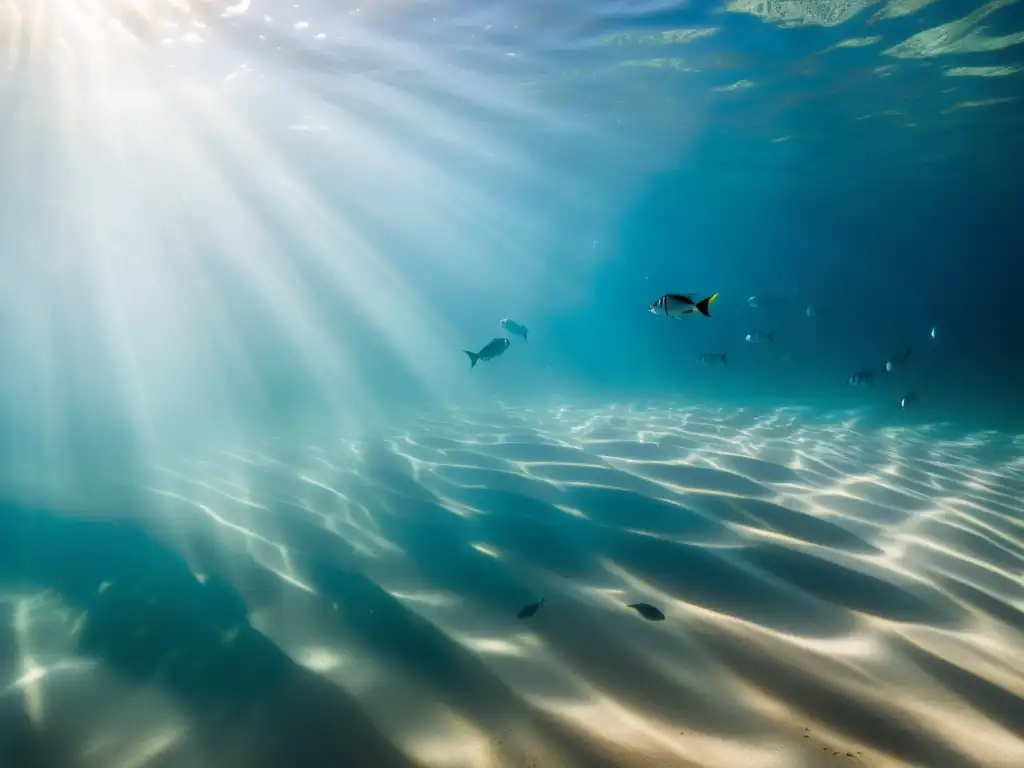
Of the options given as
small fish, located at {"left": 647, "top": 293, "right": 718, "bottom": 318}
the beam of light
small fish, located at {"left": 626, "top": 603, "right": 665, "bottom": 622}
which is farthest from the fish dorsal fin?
the beam of light

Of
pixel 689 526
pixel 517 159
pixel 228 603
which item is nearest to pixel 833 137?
pixel 517 159

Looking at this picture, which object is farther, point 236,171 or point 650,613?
point 236,171

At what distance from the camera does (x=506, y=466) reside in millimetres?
7852

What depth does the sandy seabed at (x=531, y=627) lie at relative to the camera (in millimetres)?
2375

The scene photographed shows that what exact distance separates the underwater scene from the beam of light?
0.21 meters

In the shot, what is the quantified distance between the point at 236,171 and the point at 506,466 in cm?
2378

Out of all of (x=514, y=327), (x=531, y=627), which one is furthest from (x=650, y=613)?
(x=514, y=327)

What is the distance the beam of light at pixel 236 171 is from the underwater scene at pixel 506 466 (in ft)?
0.69

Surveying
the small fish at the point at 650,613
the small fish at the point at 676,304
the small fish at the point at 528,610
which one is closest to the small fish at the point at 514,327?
the small fish at the point at 676,304

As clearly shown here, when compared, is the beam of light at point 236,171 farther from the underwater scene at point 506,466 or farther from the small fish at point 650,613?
the small fish at point 650,613

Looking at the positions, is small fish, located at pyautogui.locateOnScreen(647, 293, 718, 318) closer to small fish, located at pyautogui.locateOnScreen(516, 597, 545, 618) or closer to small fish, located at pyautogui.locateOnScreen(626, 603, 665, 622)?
small fish, located at pyautogui.locateOnScreen(626, 603, 665, 622)

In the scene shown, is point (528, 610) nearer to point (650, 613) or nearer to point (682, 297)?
point (650, 613)

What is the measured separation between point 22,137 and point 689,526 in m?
21.8

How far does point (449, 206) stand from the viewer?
40219mm
